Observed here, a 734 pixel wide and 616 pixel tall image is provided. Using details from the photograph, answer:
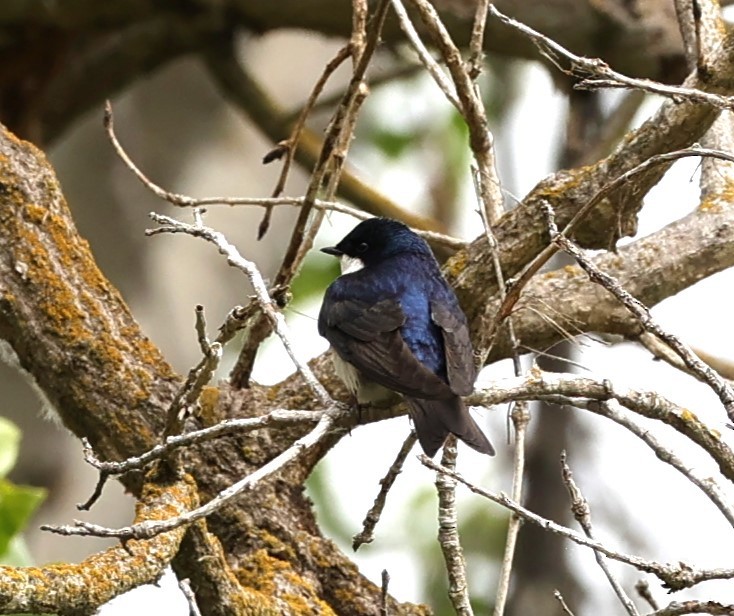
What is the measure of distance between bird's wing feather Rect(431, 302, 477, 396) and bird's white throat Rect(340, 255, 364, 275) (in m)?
0.87

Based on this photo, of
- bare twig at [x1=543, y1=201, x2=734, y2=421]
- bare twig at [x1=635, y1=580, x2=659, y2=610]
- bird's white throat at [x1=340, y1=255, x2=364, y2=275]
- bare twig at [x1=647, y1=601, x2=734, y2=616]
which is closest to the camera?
bare twig at [x1=647, y1=601, x2=734, y2=616]

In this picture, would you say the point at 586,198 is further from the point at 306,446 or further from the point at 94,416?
the point at 94,416

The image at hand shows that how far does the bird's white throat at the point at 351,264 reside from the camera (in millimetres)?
4379

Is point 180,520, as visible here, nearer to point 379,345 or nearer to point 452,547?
point 452,547

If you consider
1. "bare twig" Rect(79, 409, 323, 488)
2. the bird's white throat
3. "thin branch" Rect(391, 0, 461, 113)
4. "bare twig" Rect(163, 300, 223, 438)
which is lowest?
"bare twig" Rect(79, 409, 323, 488)

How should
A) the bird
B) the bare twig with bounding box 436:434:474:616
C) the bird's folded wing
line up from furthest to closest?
the bird's folded wing < the bird < the bare twig with bounding box 436:434:474:616

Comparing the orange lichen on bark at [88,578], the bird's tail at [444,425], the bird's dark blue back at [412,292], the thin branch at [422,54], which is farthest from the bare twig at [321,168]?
the orange lichen on bark at [88,578]

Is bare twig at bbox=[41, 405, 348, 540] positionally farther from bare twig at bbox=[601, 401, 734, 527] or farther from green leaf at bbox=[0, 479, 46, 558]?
green leaf at bbox=[0, 479, 46, 558]

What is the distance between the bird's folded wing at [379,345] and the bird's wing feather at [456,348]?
3 centimetres

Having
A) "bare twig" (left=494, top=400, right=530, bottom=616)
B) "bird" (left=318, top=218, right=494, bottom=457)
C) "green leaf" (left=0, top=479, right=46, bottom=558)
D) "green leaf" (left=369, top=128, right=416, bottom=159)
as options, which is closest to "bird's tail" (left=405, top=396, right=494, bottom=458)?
"bird" (left=318, top=218, right=494, bottom=457)

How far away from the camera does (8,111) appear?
18.0 ft

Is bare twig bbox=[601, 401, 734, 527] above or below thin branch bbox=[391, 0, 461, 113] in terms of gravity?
below

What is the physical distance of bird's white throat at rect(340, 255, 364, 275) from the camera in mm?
4379

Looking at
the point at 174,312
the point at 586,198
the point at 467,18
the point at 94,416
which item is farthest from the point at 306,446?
the point at 174,312
